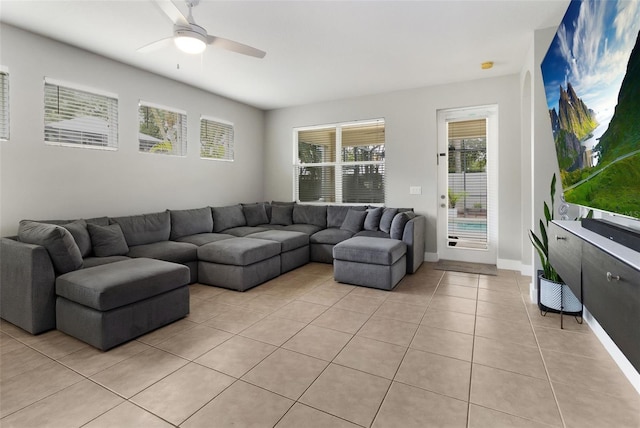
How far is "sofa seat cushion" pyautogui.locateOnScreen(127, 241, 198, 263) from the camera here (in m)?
3.55

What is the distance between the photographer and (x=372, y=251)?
3678mm

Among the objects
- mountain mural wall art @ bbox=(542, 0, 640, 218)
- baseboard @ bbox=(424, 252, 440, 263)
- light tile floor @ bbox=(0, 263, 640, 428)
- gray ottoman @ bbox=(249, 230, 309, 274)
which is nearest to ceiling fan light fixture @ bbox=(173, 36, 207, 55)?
light tile floor @ bbox=(0, 263, 640, 428)

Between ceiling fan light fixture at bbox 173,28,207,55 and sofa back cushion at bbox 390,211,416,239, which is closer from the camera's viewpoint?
ceiling fan light fixture at bbox 173,28,207,55

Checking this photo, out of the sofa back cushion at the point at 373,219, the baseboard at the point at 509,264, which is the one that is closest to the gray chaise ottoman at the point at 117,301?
the sofa back cushion at the point at 373,219

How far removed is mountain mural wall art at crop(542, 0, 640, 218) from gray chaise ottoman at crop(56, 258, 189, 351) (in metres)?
3.04

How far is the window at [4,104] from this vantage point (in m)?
3.03

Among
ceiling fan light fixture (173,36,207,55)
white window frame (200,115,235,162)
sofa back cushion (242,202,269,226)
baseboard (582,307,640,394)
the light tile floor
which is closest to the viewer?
the light tile floor

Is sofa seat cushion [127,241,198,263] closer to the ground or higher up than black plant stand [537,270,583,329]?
higher up

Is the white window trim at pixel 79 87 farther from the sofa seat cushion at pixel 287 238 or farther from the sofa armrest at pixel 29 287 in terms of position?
the sofa seat cushion at pixel 287 238

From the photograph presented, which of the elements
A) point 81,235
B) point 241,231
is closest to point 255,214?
point 241,231

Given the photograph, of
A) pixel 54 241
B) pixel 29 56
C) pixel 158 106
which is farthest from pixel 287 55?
pixel 54 241

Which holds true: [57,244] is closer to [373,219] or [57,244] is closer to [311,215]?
[311,215]

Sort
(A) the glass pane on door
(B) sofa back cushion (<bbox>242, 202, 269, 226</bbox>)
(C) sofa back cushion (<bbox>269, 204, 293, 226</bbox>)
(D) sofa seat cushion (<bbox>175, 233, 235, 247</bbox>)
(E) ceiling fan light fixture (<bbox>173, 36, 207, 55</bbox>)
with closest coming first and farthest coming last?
1. (E) ceiling fan light fixture (<bbox>173, 36, 207, 55</bbox>)
2. (D) sofa seat cushion (<bbox>175, 233, 235, 247</bbox>)
3. (A) the glass pane on door
4. (B) sofa back cushion (<bbox>242, 202, 269, 226</bbox>)
5. (C) sofa back cushion (<bbox>269, 204, 293, 226</bbox>)

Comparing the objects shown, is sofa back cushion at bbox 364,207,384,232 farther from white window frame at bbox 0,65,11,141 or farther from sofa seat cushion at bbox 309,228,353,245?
white window frame at bbox 0,65,11,141
